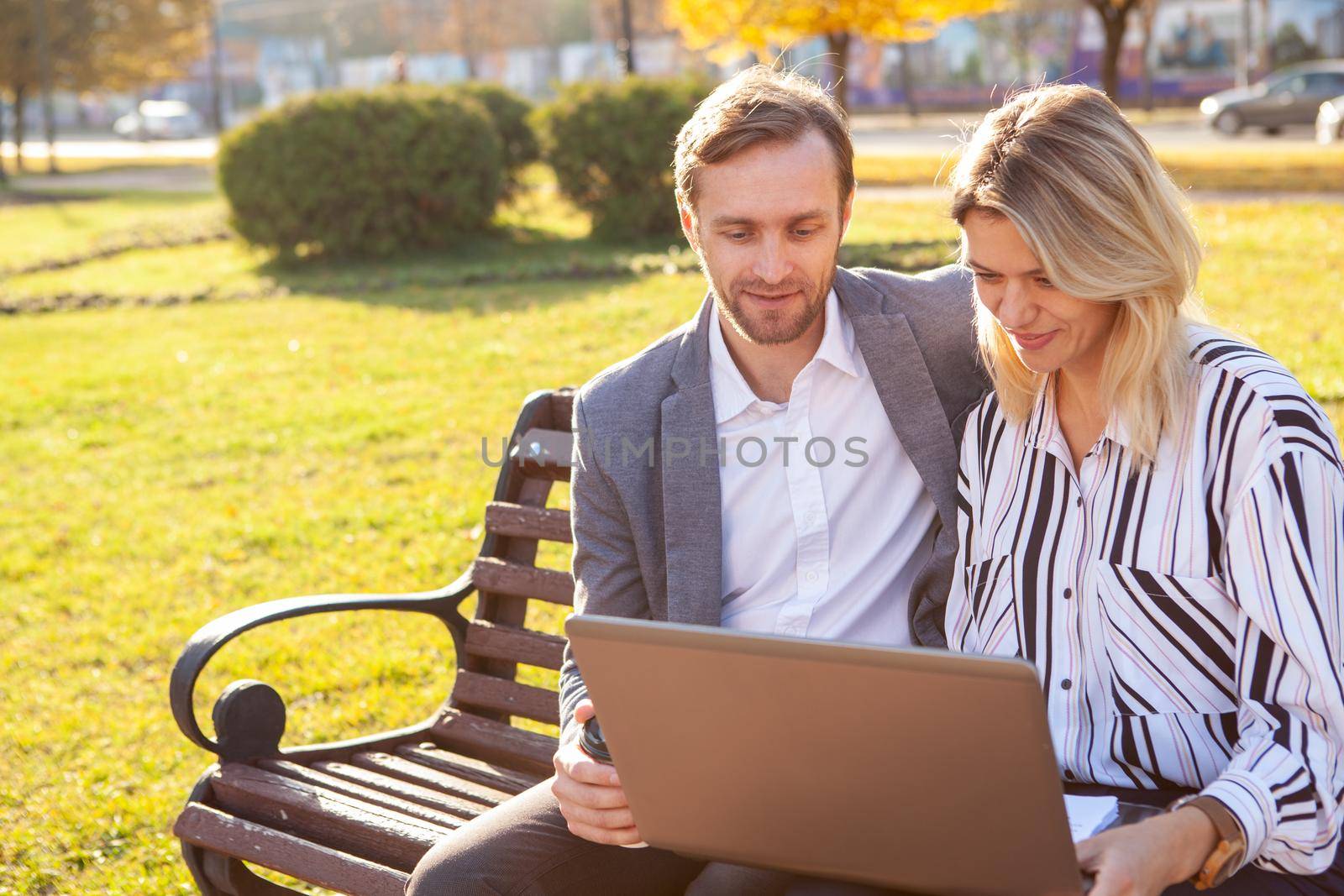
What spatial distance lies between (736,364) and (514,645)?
108 centimetres

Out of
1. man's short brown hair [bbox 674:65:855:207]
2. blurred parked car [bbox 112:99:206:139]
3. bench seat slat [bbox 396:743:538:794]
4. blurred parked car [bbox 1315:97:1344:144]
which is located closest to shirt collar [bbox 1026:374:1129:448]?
man's short brown hair [bbox 674:65:855:207]

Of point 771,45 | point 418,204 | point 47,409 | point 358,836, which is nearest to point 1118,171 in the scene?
point 358,836

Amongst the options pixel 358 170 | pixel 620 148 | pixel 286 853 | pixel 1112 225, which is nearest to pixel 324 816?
pixel 286 853

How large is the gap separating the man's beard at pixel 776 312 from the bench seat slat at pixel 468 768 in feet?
4.00

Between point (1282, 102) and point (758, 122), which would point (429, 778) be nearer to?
point (758, 122)

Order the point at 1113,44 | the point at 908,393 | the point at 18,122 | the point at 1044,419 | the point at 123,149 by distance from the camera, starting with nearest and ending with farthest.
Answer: the point at 1044,419 < the point at 908,393 < the point at 1113,44 < the point at 18,122 < the point at 123,149

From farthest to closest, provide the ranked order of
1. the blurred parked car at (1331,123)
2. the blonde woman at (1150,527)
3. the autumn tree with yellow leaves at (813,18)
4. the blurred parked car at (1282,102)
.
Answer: the blurred parked car at (1282,102), the blurred parked car at (1331,123), the autumn tree with yellow leaves at (813,18), the blonde woman at (1150,527)

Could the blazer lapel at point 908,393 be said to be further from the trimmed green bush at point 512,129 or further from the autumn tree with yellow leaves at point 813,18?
the autumn tree with yellow leaves at point 813,18

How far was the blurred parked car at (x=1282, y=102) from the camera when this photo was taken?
28.3 meters

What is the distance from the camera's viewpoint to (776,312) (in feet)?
9.33

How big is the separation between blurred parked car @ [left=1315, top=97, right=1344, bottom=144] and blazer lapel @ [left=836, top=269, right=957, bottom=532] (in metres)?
24.5

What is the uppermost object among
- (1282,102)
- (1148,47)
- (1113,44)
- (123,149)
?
(1148,47)

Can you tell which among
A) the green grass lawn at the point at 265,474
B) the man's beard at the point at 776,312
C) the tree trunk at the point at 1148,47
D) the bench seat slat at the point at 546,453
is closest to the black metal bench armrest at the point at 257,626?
the bench seat slat at the point at 546,453

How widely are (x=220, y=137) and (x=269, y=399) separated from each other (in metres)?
7.46
